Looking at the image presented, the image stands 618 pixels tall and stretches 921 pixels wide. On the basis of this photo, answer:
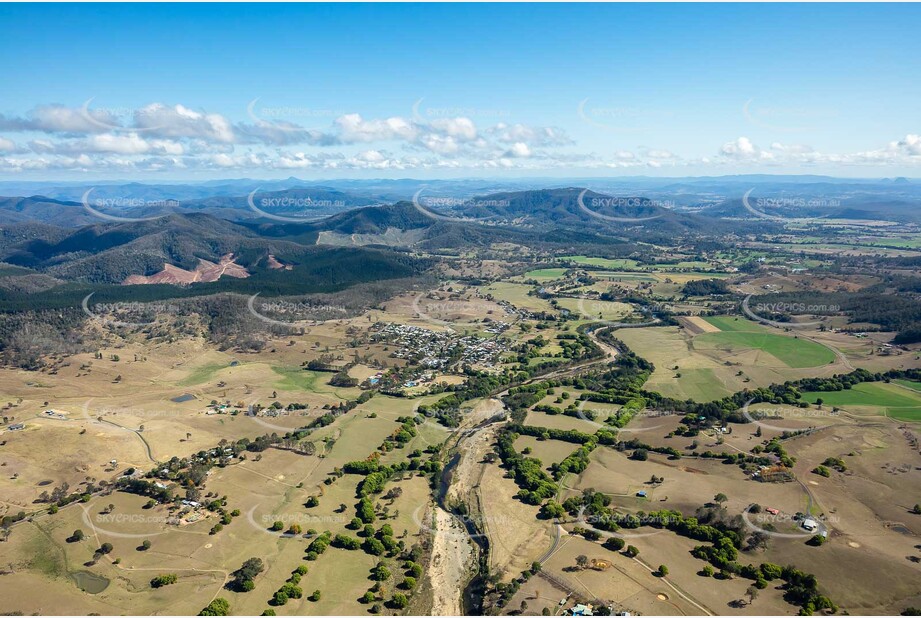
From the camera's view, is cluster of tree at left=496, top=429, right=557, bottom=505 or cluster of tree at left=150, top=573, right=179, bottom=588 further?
cluster of tree at left=496, top=429, right=557, bottom=505

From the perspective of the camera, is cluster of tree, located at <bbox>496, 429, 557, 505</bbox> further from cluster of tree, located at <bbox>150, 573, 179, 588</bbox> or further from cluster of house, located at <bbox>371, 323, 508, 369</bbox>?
cluster of house, located at <bbox>371, 323, 508, 369</bbox>

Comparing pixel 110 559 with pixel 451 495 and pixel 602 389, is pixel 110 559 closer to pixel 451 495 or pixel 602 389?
pixel 451 495

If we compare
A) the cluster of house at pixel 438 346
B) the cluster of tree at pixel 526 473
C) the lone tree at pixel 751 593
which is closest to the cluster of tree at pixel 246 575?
the cluster of tree at pixel 526 473

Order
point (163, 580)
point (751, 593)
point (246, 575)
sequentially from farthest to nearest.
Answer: point (246, 575) → point (163, 580) → point (751, 593)

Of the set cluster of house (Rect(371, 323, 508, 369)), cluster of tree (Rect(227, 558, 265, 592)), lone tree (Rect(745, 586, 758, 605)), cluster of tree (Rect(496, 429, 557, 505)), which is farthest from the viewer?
cluster of house (Rect(371, 323, 508, 369))

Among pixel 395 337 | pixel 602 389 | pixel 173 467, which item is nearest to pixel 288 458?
pixel 173 467

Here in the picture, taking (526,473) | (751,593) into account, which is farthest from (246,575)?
(751,593)

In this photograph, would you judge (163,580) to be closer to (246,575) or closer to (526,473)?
(246,575)

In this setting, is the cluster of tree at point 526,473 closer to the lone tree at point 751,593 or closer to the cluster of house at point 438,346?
the lone tree at point 751,593

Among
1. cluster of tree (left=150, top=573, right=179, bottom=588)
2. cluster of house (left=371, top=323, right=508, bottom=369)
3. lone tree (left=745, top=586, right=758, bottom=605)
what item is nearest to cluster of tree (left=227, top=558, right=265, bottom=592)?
cluster of tree (left=150, top=573, right=179, bottom=588)
